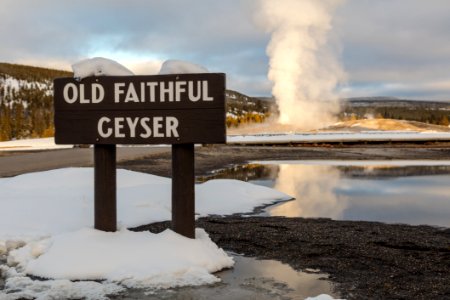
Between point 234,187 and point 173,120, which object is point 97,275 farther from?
point 234,187

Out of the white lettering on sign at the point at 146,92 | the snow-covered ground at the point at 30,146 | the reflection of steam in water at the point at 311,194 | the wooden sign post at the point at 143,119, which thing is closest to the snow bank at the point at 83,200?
the reflection of steam in water at the point at 311,194

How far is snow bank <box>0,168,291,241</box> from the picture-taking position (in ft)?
25.6

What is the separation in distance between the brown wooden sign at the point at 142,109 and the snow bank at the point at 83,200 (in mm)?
1734

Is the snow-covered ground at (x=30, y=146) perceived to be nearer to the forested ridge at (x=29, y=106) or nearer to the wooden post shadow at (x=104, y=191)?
the forested ridge at (x=29, y=106)

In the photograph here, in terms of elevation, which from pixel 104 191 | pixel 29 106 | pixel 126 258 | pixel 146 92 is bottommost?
pixel 126 258

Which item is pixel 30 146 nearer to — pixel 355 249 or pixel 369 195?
pixel 369 195

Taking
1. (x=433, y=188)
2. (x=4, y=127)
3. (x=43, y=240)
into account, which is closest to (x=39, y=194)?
(x=43, y=240)

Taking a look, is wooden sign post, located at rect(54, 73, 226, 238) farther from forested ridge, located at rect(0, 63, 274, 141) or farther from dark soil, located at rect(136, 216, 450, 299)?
forested ridge, located at rect(0, 63, 274, 141)

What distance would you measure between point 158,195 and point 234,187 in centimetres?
230

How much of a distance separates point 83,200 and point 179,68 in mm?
4250

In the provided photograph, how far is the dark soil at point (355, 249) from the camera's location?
5000mm

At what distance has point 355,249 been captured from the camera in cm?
656

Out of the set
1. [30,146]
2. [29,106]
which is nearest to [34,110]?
[29,106]

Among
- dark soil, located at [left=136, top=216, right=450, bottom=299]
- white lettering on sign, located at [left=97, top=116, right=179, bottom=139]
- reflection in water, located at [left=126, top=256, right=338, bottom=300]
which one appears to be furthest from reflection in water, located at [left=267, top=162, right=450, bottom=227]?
white lettering on sign, located at [left=97, top=116, right=179, bottom=139]
